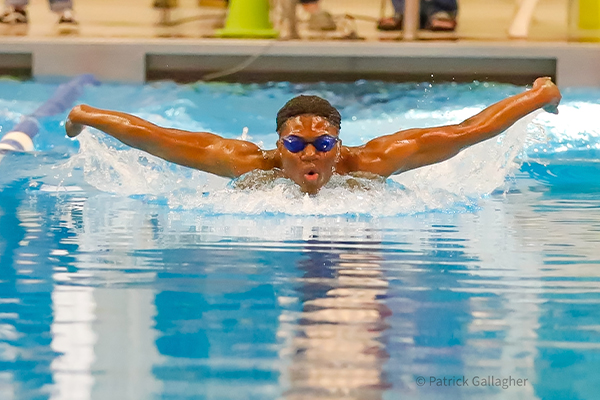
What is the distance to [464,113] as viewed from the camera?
6270 mm

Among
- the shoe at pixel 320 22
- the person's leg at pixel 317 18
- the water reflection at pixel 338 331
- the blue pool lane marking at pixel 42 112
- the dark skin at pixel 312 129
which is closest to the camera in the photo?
the water reflection at pixel 338 331

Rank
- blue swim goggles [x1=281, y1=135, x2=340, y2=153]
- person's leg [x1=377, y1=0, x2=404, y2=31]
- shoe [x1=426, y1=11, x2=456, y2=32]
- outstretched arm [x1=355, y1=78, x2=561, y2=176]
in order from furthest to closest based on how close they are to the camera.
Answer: person's leg [x1=377, y1=0, x2=404, y2=31] < shoe [x1=426, y1=11, x2=456, y2=32] < outstretched arm [x1=355, y1=78, x2=561, y2=176] < blue swim goggles [x1=281, y1=135, x2=340, y2=153]

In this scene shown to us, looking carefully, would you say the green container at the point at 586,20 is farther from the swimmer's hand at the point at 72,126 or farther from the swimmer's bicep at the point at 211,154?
the swimmer's hand at the point at 72,126

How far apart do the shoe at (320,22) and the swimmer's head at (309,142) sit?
452 centimetres

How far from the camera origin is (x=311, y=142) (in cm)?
339

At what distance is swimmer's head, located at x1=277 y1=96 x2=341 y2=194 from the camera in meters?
3.39

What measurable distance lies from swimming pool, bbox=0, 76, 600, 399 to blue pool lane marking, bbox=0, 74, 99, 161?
0.72 metres

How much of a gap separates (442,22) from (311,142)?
4.60m

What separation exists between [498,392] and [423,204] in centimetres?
217

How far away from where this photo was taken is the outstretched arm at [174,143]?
3.54 metres

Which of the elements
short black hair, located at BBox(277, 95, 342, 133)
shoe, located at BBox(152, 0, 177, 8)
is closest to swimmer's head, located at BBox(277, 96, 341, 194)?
short black hair, located at BBox(277, 95, 342, 133)

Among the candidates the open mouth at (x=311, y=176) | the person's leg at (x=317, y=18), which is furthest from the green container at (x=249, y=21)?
the open mouth at (x=311, y=176)

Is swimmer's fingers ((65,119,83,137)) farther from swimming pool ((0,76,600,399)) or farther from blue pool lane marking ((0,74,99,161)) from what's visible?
blue pool lane marking ((0,74,99,161))

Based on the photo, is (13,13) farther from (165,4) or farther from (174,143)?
(174,143)
